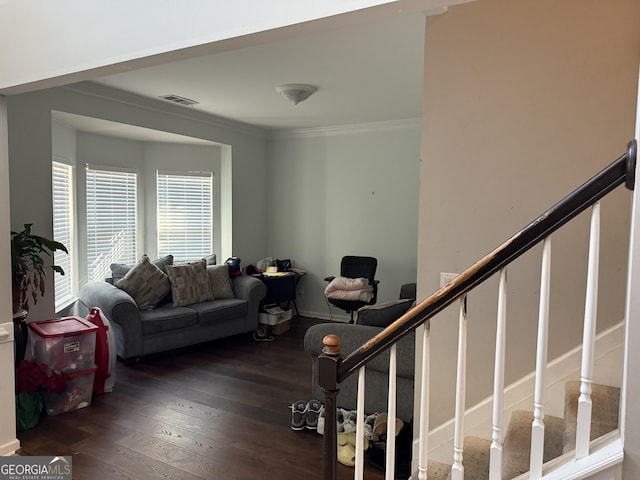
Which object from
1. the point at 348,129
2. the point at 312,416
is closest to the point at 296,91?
the point at 348,129

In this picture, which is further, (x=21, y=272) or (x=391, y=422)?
(x=21, y=272)

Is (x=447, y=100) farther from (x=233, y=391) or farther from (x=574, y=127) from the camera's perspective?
(x=233, y=391)

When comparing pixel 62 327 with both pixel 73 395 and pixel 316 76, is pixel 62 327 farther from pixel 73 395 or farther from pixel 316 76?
pixel 316 76

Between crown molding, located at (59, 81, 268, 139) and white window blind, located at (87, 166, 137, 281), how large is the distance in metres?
1.11

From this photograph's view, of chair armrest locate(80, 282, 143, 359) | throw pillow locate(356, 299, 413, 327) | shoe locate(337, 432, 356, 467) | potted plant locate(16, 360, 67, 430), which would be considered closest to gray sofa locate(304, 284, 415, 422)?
throw pillow locate(356, 299, 413, 327)

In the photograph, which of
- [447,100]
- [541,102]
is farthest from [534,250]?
[447,100]

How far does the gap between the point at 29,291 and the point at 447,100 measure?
3566 mm

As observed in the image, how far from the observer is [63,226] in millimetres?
4883

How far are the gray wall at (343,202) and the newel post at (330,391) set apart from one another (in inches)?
166

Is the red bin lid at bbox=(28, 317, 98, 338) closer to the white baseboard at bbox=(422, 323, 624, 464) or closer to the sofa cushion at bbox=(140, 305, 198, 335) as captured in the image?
the sofa cushion at bbox=(140, 305, 198, 335)

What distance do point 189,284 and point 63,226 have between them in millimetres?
1395

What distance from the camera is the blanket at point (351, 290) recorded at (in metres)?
5.33

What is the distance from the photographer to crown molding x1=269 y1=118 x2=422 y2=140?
5.78 m

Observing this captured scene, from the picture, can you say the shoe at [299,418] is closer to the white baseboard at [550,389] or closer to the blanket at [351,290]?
the white baseboard at [550,389]
